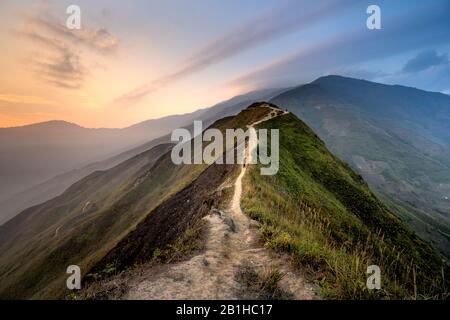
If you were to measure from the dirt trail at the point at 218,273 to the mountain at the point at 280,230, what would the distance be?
26 cm

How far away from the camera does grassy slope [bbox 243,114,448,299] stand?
9036mm

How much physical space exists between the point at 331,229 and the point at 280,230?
45.9 feet

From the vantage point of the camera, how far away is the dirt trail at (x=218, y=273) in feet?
28.4

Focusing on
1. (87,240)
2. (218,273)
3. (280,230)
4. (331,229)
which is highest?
(280,230)

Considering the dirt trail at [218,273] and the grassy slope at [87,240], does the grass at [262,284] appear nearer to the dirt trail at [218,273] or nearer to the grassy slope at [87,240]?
the dirt trail at [218,273]

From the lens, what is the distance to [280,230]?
14.0 metres

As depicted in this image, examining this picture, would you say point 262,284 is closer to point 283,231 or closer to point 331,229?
point 283,231

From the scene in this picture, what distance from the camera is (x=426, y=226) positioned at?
147 meters

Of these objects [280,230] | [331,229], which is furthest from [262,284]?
[331,229]

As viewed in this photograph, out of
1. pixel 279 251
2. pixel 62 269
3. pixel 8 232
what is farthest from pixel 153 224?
pixel 8 232

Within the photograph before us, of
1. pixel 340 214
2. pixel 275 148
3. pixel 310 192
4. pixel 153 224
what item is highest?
pixel 275 148

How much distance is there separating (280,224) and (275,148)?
32.0 meters
